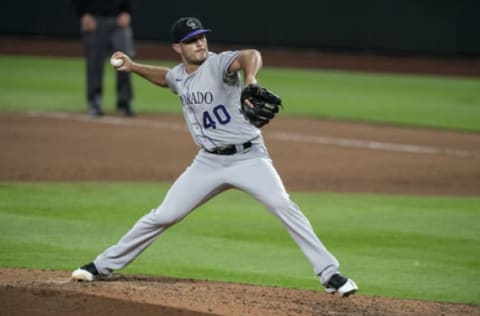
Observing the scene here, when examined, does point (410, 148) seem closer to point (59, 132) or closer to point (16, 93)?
point (59, 132)

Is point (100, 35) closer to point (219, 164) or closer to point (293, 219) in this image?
point (219, 164)

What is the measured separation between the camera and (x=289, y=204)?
665cm

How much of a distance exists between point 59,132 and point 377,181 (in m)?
5.27

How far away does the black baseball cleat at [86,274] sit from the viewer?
23.1ft

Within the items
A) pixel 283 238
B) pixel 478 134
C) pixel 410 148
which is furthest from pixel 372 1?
pixel 283 238

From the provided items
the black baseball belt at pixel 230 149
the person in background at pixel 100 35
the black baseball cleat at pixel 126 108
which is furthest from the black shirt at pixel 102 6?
the black baseball belt at pixel 230 149

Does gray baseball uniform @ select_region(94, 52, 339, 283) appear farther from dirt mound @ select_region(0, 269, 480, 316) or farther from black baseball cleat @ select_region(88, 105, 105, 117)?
black baseball cleat @ select_region(88, 105, 105, 117)

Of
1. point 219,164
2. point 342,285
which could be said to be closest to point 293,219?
point 342,285

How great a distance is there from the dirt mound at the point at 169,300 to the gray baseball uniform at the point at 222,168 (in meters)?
0.34

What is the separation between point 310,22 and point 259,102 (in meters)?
19.8

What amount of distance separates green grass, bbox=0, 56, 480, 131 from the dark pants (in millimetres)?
1251

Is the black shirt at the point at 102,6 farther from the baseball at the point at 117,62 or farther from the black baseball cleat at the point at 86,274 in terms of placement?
the black baseball cleat at the point at 86,274

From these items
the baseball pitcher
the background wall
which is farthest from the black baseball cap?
the background wall

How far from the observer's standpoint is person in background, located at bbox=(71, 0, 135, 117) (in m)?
16.6
